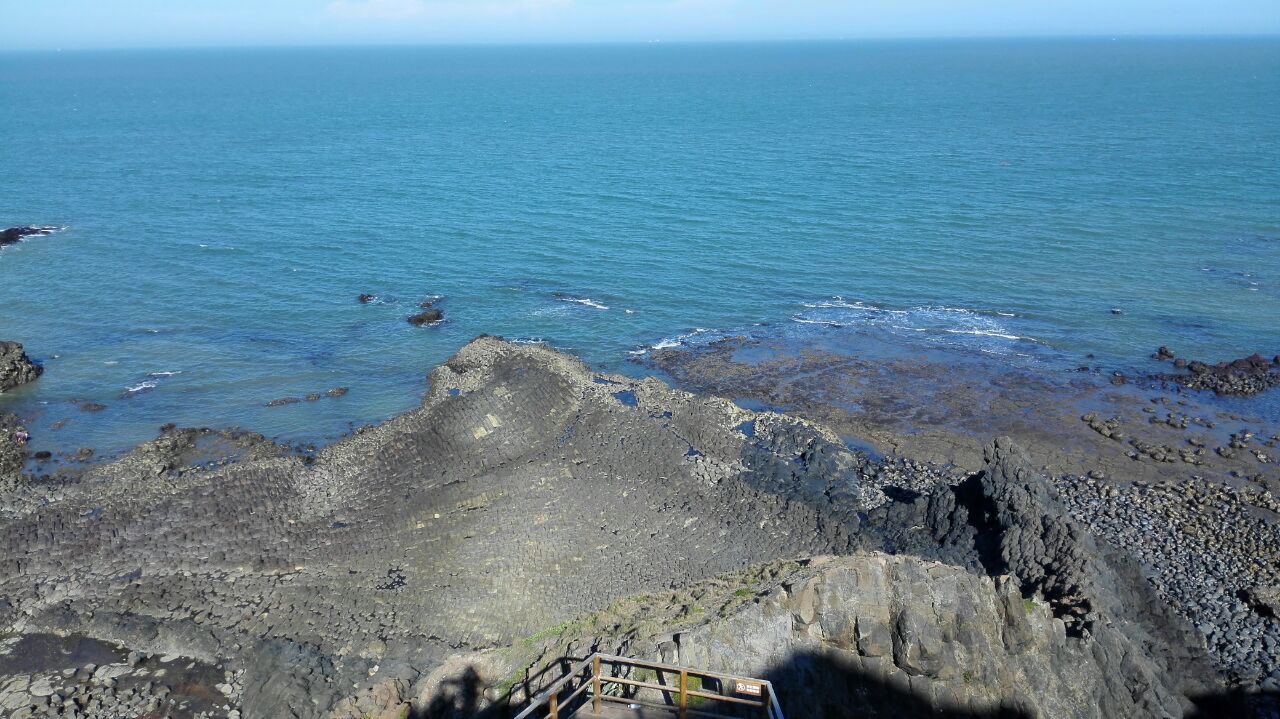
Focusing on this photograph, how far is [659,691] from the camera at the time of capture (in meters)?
20.5

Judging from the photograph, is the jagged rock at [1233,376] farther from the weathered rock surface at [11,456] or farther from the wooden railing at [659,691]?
the weathered rock surface at [11,456]

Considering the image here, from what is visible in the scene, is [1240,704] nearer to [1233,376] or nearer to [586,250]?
[1233,376]

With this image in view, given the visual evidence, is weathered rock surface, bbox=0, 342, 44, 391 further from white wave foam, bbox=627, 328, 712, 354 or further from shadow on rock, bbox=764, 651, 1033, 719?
shadow on rock, bbox=764, 651, 1033, 719

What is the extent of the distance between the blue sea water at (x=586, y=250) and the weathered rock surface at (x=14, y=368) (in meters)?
1.28

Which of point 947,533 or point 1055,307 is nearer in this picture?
point 947,533

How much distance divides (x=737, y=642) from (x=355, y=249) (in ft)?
197

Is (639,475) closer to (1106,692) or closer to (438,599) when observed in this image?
(438,599)

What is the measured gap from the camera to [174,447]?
140ft

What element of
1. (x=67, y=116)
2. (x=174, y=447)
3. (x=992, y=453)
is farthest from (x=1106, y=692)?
(x=67, y=116)

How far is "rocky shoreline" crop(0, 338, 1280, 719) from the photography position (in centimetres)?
2342

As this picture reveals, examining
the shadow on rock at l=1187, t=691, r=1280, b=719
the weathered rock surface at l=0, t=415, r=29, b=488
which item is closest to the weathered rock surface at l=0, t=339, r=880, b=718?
the weathered rock surface at l=0, t=415, r=29, b=488

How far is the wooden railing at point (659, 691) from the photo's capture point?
1856 cm

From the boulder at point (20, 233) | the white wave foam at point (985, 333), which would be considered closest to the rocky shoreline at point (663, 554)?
the white wave foam at point (985, 333)

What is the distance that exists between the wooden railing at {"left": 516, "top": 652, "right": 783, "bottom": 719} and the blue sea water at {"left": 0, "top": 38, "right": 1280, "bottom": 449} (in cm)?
2835
